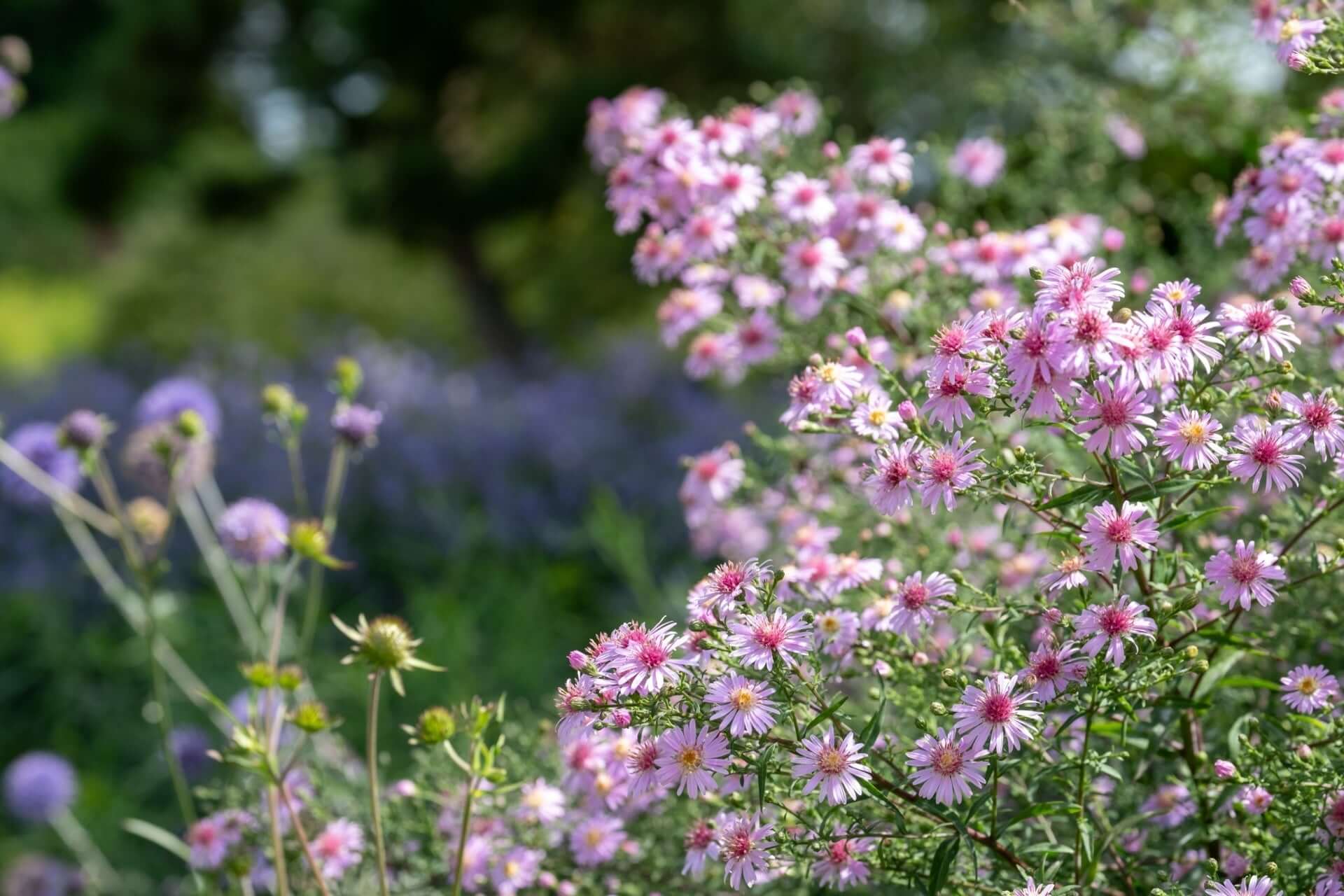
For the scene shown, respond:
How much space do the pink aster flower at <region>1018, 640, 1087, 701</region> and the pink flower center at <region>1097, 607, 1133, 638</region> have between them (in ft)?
0.10

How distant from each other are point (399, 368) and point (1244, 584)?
4436 mm

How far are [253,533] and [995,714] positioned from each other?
1076 millimetres

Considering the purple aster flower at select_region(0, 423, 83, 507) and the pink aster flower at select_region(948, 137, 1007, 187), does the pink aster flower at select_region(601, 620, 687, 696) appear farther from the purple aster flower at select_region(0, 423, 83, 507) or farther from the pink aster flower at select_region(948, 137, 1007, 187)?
the purple aster flower at select_region(0, 423, 83, 507)

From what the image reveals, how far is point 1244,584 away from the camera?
89 centimetres

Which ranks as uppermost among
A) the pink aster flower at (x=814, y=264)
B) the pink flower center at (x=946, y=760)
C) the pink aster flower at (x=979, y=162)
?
the pink aster flower at (x=979, y=162)

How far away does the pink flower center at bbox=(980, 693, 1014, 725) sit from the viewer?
829 mm

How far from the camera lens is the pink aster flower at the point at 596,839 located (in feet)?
3.70

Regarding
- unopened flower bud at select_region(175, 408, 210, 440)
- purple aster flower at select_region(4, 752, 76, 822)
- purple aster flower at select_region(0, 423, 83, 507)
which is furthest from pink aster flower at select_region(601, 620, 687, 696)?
purple aster flower at select_region(4, 752, 76, 822)

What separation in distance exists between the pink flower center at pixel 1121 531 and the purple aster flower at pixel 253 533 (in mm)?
1075

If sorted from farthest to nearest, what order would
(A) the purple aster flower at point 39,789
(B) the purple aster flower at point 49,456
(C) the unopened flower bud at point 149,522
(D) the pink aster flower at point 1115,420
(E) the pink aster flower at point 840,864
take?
(A) the purple aster flower at point 39,789 → (B) the purple aster flower at point 49,456 → (C) the unopened flower bud at point 149,522 → (E) the pink aster flower at point 840,864 → (D) the pink aster flower at point 1115,420

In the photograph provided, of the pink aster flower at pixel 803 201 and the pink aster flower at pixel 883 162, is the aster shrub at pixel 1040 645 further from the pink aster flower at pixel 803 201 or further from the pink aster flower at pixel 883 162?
the pink aster flower at pixel 883 162

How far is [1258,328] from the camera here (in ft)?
2.92

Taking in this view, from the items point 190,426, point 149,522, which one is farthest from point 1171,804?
point 149,522

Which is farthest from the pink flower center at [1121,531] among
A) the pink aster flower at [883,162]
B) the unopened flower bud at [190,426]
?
the unopened flower bud at [190,426]
